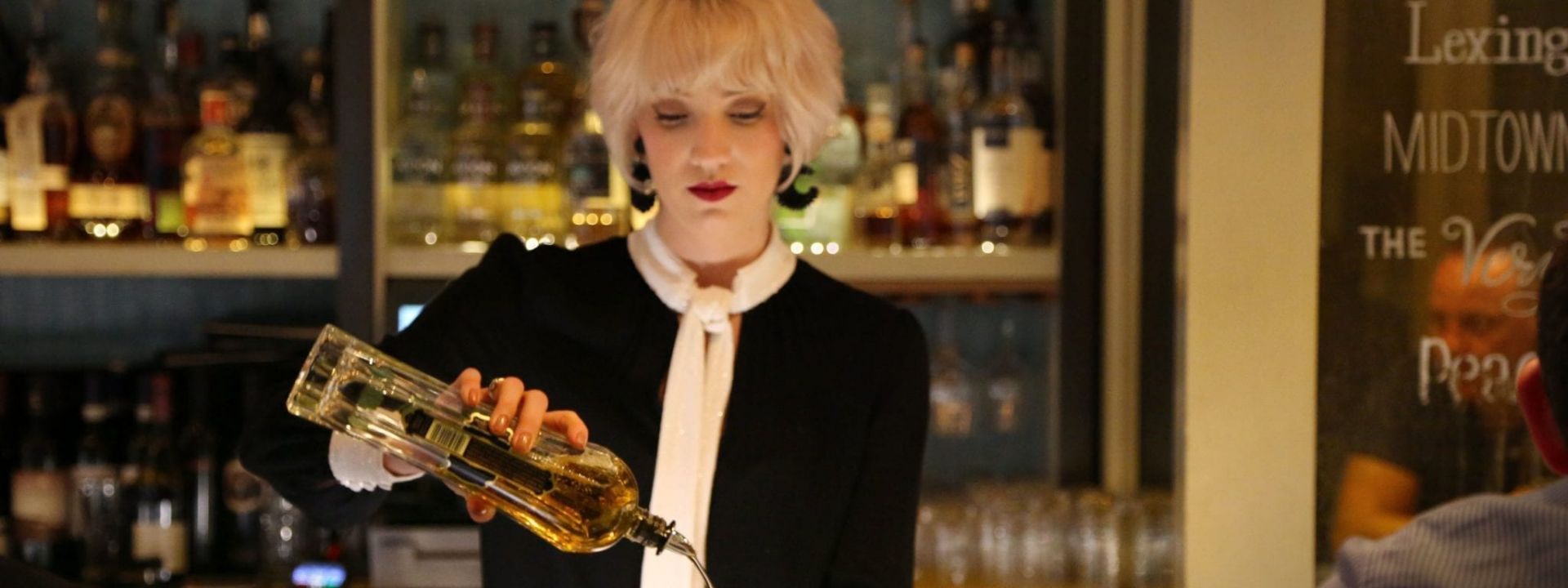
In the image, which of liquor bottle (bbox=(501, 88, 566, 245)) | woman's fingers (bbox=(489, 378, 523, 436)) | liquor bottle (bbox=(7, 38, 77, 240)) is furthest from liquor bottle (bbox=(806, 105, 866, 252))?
woman's fingers (bbox=(489, 378, 523, 436))

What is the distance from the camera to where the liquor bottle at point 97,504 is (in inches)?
81.4

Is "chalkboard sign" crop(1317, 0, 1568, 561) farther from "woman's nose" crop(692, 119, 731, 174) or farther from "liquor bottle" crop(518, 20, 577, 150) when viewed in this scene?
"liquor bottle" crop(518, 20, 577, 150)

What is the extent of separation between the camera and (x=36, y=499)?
207 centimetres

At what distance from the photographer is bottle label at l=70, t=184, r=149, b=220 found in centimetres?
208

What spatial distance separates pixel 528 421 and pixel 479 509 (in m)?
0.12

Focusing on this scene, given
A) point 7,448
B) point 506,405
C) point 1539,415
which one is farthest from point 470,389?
point 7,448

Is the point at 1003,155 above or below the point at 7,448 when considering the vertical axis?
above

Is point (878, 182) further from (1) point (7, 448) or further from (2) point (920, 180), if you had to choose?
(1) point (7, 448)

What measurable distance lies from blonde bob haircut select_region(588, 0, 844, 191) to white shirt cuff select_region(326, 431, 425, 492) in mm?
388

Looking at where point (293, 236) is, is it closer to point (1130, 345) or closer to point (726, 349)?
point (726, 349)

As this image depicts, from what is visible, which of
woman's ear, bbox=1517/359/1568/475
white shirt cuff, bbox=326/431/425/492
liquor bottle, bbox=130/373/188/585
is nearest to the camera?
woman's ear, bbox=1517/359/1568/475

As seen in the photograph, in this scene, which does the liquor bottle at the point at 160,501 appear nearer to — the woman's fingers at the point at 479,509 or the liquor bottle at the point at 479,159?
the liquor bottle at the point at 479,159

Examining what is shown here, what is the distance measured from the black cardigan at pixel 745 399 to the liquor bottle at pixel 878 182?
67cm

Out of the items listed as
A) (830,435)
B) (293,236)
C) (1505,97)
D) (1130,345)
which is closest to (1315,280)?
(1505,97)
